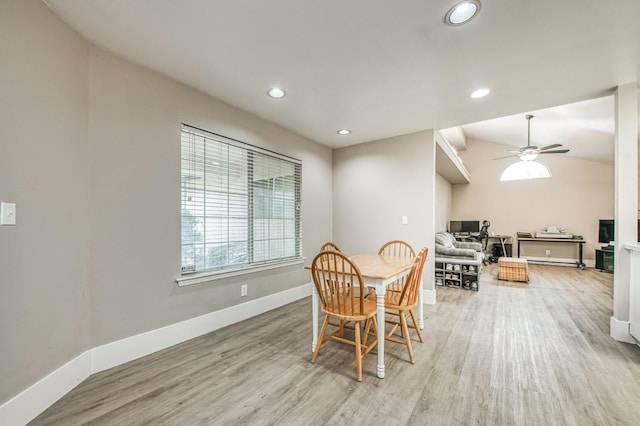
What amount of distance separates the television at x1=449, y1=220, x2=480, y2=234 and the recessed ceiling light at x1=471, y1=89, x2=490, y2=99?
5966 millimetres

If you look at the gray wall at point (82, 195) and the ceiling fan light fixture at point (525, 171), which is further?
the ceiling fan light fixture at point (525, 171)

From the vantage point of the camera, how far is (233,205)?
3057mm

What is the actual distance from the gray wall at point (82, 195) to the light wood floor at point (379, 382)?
0.41 metres

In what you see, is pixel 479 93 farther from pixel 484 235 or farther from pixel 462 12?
pixel 484 235

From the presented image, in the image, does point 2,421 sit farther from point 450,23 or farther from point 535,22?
point 535,22

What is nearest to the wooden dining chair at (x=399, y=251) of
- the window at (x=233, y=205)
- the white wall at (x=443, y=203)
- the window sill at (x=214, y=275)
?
the window at (x=233, y=205)

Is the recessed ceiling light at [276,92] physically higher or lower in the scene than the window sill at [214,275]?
higher

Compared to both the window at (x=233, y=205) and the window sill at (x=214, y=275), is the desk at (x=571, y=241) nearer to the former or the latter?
the window at (x=233, y=205)

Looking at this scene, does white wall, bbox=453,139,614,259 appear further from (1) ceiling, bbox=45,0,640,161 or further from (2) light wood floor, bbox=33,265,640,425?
(1) ceiling, bbox=45,0,640,161

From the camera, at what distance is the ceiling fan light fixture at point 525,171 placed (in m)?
7.46

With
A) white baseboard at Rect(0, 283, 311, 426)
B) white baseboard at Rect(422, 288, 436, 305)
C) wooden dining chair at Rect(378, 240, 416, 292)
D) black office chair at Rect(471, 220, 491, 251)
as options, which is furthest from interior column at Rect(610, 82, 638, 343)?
black office chair at Rect(471, 220, 491, 251)

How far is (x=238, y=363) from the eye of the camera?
7.14ft

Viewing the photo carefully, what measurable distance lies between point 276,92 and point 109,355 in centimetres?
270

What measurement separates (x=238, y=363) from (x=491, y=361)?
2.08m
